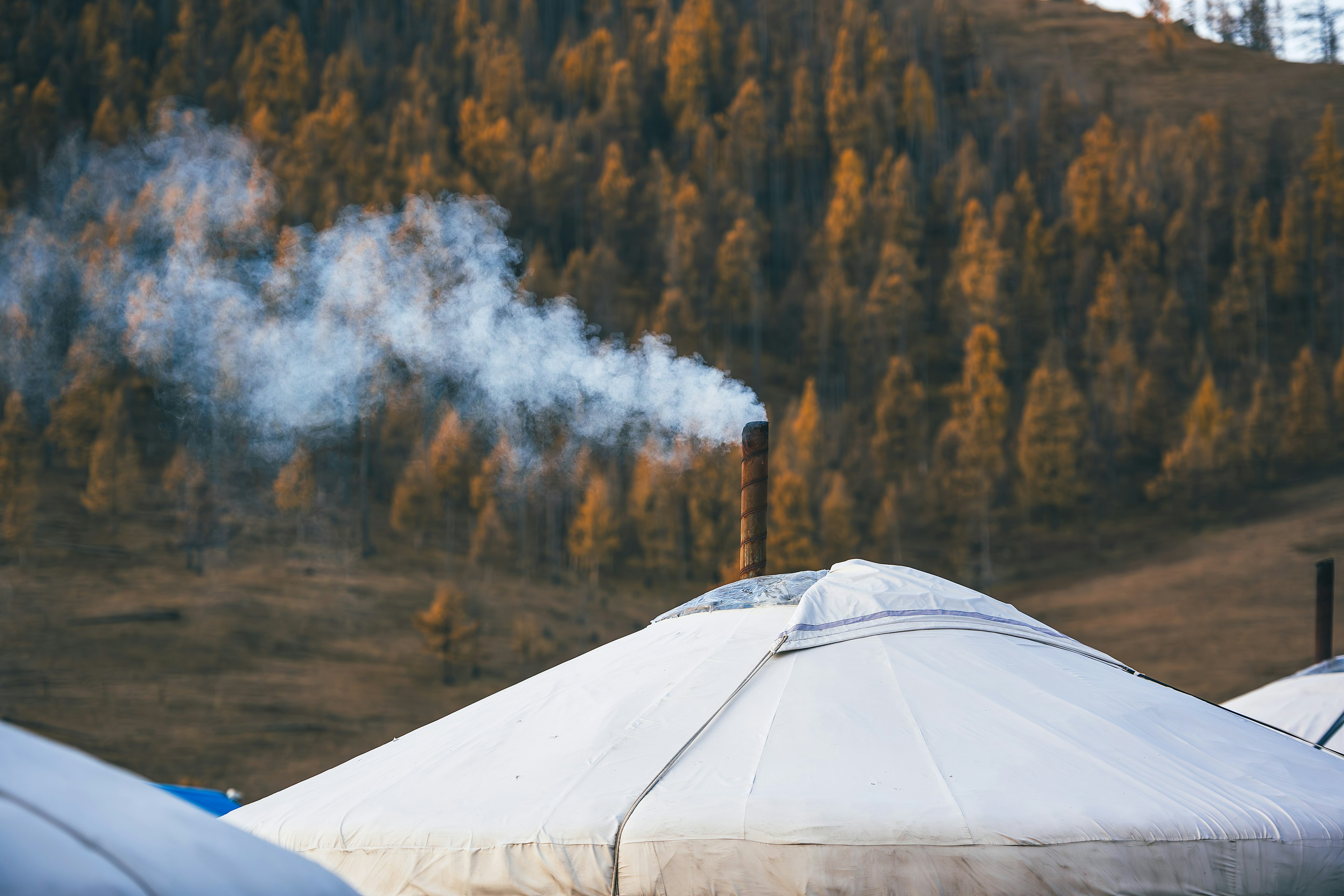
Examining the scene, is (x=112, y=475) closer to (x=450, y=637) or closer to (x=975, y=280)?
(x=450, y=637)

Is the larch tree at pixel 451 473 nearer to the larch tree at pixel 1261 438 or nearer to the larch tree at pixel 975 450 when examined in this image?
the larch tree at pixel 975 450

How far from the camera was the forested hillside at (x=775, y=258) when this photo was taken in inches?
1006

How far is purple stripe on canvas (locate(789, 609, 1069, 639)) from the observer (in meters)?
3.87

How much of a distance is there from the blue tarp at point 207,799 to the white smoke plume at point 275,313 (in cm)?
1843

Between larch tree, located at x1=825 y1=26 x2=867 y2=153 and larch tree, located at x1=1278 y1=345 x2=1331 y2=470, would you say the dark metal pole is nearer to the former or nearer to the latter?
larch tree, located at x1=1278 y1=345 x2=1331 y2=470

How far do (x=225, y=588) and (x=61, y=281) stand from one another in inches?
385

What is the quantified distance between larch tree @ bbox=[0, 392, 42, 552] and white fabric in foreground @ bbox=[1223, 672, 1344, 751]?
69.8ft

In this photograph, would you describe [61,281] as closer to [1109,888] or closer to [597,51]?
[597,51]

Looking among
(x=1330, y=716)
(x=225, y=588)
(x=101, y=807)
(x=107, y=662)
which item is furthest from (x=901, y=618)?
(x=225, y=588)

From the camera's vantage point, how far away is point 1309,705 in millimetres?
7152

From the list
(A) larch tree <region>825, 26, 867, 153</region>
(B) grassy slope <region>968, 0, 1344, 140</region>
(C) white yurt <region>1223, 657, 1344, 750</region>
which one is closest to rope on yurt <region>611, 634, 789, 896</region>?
(C) white yurt <region>1223, 657, 1344, 750</region>

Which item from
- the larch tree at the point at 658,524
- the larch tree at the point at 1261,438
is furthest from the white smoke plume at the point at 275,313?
the larch tree at the point at 1261,438

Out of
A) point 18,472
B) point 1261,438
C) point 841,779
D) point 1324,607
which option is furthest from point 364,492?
point 841,779

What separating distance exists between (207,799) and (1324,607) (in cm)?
816
